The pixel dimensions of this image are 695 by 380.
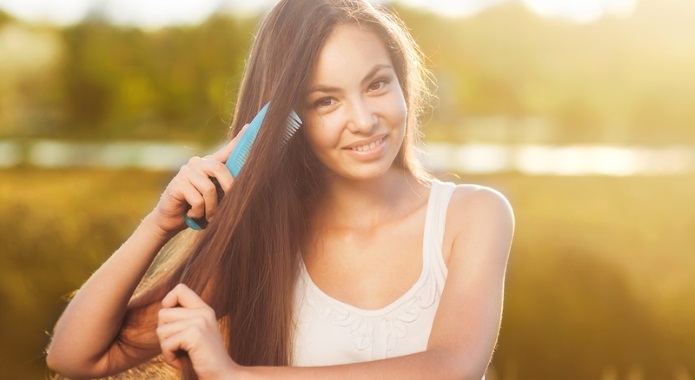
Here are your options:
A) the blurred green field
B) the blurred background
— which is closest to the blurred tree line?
the blurred background

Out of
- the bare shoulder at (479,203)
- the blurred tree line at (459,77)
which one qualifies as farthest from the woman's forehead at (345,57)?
the blurred tree line at (459,77)

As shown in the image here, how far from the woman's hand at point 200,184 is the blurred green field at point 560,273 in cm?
264

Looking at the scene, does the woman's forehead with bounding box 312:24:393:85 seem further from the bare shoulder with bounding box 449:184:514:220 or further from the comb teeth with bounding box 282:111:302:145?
the bare shoulder with bounding box 449:184:514:220

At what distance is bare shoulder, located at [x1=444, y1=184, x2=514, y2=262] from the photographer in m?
2.08

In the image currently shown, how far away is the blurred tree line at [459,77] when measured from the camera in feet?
22.9

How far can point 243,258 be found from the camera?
2182mm

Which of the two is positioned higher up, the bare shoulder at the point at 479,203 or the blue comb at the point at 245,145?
the blue comb at the point at 245,145

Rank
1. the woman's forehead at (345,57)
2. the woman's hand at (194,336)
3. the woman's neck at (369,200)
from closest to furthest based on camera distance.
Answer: the woman's hand at (194,336), the woman's forehead at (345,57), the woman's neck at (369,200)

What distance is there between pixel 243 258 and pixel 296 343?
0.72 ft

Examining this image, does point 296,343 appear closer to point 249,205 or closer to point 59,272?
point 249,205

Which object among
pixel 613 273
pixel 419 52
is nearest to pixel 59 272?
pixel 613 273

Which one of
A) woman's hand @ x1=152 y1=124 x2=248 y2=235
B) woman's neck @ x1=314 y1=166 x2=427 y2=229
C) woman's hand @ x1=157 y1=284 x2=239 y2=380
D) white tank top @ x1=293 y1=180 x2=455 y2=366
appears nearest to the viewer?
woman's hand @ x1=157 y1=284 x2=239 y2=380

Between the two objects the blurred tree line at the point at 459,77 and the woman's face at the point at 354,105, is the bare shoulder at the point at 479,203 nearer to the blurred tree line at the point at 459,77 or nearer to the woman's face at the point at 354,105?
the woman's face at the point at 354,105

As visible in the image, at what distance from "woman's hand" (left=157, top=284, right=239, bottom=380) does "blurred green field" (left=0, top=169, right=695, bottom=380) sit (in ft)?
9.12
